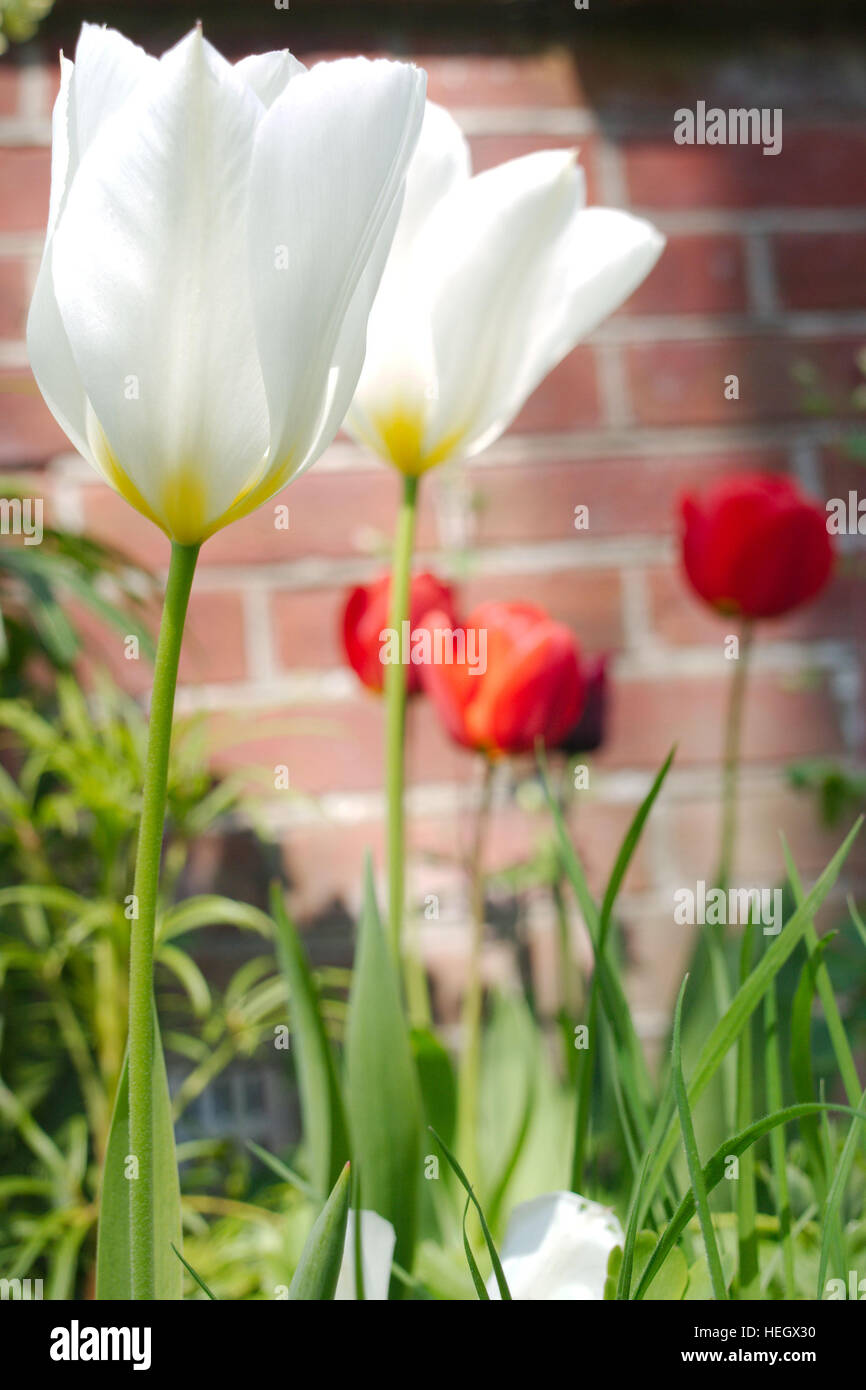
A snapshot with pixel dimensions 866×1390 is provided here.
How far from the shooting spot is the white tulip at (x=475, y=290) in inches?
10.4

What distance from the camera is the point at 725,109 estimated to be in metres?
0.83

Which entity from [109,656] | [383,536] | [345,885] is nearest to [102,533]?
[109,656]

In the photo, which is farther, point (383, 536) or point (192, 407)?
point (383, 536)

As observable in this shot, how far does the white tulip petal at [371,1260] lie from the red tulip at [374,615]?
33cm

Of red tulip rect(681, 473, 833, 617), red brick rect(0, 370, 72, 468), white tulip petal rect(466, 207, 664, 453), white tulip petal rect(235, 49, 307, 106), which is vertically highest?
red brick rect(0, 370, 72, 468)

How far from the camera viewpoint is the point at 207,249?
0.57ft

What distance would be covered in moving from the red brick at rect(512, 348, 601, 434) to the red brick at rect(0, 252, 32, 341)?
381 mm

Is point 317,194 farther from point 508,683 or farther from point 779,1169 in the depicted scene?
point 508,683

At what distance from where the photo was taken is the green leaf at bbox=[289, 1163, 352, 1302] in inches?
7.2

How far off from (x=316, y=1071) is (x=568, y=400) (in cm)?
66

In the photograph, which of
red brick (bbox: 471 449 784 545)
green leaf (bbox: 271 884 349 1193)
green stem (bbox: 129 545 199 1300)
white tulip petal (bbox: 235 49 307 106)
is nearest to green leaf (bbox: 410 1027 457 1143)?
green leaf (bbox: 271 884 349 1193)

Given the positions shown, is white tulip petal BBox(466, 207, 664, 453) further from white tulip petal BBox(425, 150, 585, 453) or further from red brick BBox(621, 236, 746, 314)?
red brick BBox(621, 236, 746, 314)

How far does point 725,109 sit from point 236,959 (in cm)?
78

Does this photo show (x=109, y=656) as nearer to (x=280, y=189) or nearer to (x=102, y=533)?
(x=102, y=533)
